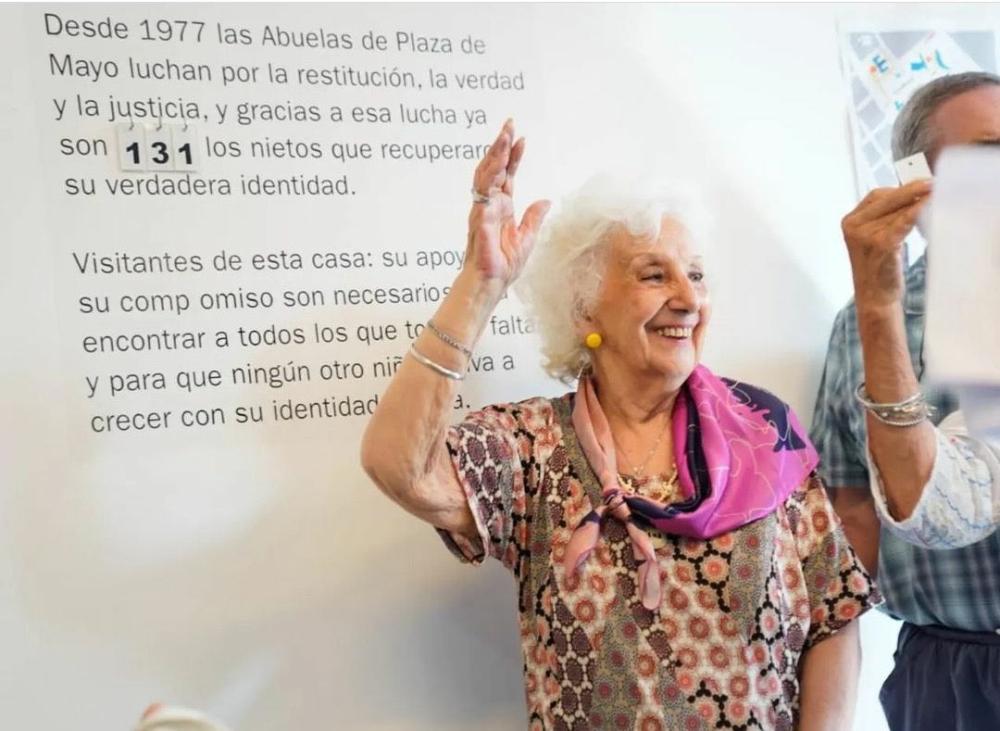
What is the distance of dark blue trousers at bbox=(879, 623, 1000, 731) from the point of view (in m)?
1.39

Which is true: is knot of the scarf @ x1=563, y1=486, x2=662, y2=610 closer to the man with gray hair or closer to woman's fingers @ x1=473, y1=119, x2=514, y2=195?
the man with gray hair

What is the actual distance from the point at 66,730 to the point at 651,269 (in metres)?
1.03

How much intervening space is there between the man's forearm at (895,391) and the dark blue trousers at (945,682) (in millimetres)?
363

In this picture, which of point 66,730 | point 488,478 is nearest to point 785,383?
point 488,478

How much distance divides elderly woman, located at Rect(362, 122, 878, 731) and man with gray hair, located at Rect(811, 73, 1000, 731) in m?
0.15

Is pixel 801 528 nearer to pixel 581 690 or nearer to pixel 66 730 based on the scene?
pixel 581 690

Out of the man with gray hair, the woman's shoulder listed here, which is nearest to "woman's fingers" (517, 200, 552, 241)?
the woman's shoulder

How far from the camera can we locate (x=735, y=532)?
48.9 inches

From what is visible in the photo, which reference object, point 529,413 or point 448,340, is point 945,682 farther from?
point 448,340

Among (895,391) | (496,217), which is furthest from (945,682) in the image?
(496,217)

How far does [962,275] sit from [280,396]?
3.13 ft

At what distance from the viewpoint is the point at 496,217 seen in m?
1.15

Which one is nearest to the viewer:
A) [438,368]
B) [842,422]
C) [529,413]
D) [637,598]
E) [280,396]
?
[438,368]

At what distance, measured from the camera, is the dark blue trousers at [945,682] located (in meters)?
1.39
